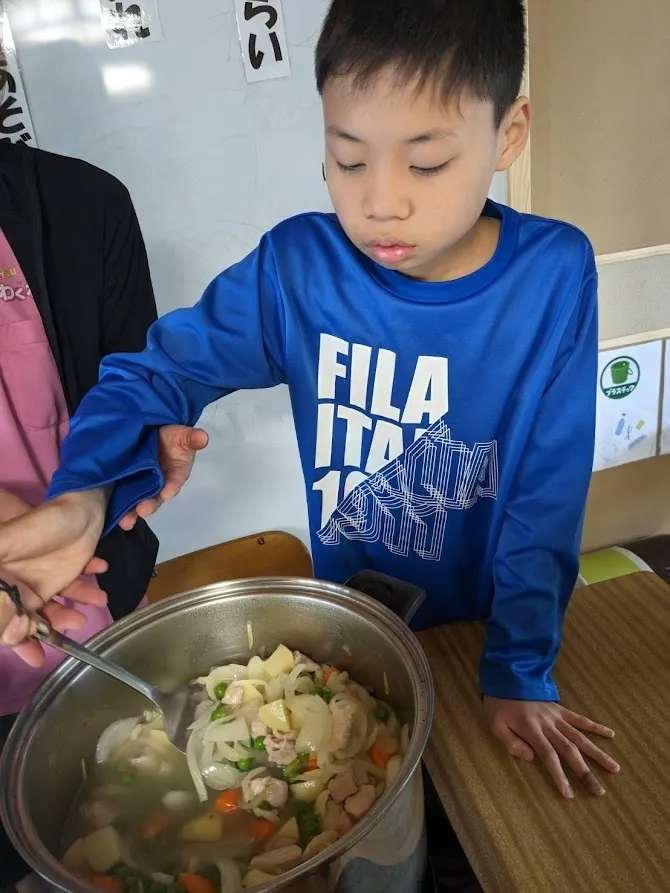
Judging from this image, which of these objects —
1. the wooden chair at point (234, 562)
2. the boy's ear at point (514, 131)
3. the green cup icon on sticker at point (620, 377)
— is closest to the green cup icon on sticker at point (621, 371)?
the green cup icon on sticker at point (620, 377)

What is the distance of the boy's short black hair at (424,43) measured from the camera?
24.3 inches

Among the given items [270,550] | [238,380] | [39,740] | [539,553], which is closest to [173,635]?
[39,740]

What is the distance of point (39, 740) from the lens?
0.62m

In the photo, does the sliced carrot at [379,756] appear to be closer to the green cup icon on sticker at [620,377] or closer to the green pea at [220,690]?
the green pea at [220,690]

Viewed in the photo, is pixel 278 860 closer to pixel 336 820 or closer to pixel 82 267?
pixel 336 820

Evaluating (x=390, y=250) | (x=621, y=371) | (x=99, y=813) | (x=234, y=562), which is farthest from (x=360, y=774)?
(x=621, y=371)

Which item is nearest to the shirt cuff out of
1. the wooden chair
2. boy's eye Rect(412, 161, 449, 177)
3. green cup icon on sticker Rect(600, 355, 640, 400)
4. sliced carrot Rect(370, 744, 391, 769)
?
sliced carrot Rect(370, 744, 391, 769)

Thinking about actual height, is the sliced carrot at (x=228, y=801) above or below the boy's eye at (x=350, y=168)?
below

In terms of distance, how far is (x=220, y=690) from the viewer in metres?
0.75

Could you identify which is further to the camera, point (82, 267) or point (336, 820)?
point (82, 267)

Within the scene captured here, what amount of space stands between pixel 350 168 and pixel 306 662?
491 mm

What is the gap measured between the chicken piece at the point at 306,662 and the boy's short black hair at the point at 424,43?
551 millimetres

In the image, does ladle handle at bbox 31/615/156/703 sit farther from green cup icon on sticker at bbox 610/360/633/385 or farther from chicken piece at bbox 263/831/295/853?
green cup icon on sticker at bbox 610/360/633/385

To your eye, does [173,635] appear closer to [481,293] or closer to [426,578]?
[426,578]
